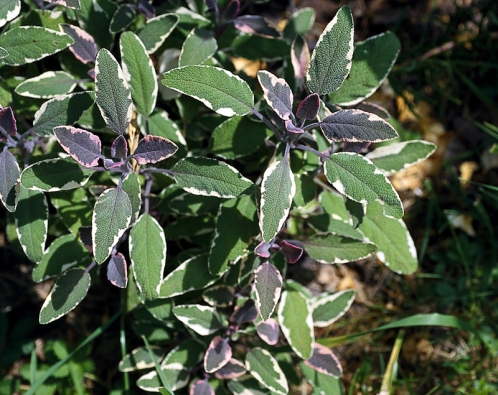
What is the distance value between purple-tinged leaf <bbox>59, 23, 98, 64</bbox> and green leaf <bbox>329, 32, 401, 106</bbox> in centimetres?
76

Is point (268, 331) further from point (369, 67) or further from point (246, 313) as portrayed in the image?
point (369, 67)

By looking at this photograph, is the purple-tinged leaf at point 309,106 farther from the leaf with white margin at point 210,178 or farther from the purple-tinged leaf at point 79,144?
the purple-tinged leaf at point 79,144

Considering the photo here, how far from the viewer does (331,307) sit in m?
1.87

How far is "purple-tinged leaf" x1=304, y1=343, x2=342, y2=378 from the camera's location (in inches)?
70.8

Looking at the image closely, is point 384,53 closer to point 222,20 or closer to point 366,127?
point 366,127

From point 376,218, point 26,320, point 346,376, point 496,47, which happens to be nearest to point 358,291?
point 346,376

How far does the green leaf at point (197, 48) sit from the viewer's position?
1.58 m

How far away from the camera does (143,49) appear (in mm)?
1494

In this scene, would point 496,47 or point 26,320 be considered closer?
point 26,320

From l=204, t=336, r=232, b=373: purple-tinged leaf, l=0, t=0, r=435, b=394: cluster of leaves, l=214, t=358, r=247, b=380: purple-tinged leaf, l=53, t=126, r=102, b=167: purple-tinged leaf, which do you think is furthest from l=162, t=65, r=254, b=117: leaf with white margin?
l=214, t=358, r=247, b=380: purple-tinged leaf

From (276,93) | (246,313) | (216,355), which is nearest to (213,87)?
(276,93)

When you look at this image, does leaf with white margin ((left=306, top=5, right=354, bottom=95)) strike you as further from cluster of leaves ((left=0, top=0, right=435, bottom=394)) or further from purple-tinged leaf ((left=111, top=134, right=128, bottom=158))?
purple-tinged leaf ((left=111, top=134, right=128, bottom=158))

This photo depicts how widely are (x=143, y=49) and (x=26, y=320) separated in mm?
1260

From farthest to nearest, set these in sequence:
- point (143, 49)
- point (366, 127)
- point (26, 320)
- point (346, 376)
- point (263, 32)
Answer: point (346, 376) < point (26, 320) < point (263, 32) < point (143, 49) < point (366, 127)
